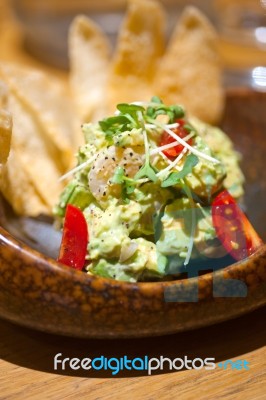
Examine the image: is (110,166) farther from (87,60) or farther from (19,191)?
(87,60)

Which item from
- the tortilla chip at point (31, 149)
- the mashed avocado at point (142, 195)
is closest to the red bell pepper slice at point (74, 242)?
the mashed avocado at point (142, 195)

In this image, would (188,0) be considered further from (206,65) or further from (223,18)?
(206,65)

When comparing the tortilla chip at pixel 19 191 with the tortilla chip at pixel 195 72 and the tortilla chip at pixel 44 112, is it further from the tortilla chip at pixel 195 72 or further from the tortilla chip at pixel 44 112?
the tortilla chip at pixel 195 72

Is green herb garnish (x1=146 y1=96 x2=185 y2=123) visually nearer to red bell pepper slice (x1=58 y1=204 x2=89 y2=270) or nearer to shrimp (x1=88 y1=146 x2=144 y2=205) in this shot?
shrimp (x1=88 y1=146 x2=144 y2=205)

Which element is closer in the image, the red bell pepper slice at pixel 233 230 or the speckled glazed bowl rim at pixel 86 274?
the speckled glazed bowl rim at pixel 86 274

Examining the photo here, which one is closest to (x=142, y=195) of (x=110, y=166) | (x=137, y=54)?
(x=110, y=166)
